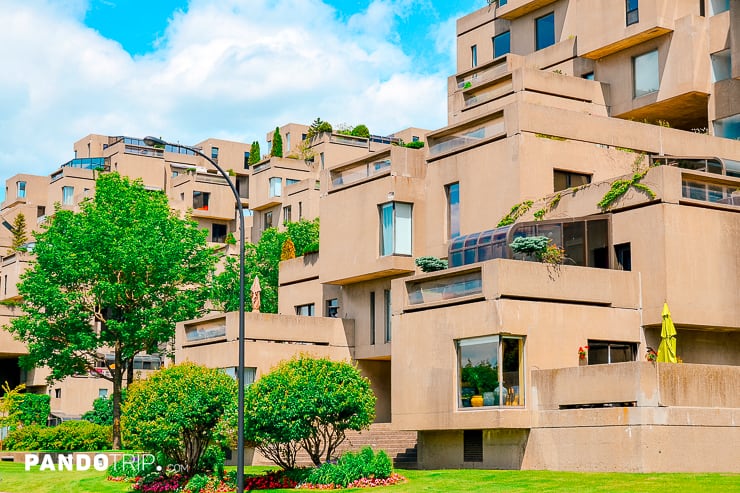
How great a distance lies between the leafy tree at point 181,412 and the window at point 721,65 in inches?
978

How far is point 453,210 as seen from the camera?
40.9m

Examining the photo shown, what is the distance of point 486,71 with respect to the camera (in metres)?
51.2

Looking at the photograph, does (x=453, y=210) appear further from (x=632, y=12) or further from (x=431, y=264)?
(x=632, y=12)

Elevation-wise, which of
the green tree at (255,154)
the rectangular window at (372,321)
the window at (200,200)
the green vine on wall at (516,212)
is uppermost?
the green tree at (255,154)

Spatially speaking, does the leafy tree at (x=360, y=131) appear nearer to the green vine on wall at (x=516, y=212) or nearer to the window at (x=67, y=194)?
the window at (x=67, y=194)

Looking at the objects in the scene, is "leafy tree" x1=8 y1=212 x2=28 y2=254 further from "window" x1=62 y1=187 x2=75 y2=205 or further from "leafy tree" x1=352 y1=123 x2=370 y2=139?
"leafy tree" x1=352 y1=123 x2=370 y2=139

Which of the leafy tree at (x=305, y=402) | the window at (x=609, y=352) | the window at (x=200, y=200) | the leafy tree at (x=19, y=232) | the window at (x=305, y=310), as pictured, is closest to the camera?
the leafy tree at (x=305, y=402)

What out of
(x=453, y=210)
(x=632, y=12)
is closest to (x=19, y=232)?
(x=453, y=210)

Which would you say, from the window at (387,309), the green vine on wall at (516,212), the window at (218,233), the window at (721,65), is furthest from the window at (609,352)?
the window at (218,233)

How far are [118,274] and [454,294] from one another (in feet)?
84.1

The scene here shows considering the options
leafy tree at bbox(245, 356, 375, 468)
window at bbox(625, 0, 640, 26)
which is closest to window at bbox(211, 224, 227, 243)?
window at bbox(625, 0, 640, 26)

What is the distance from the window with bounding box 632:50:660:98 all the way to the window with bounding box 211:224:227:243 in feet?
182

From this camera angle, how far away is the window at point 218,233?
317ft

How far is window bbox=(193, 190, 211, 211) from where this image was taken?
95.0 metres
